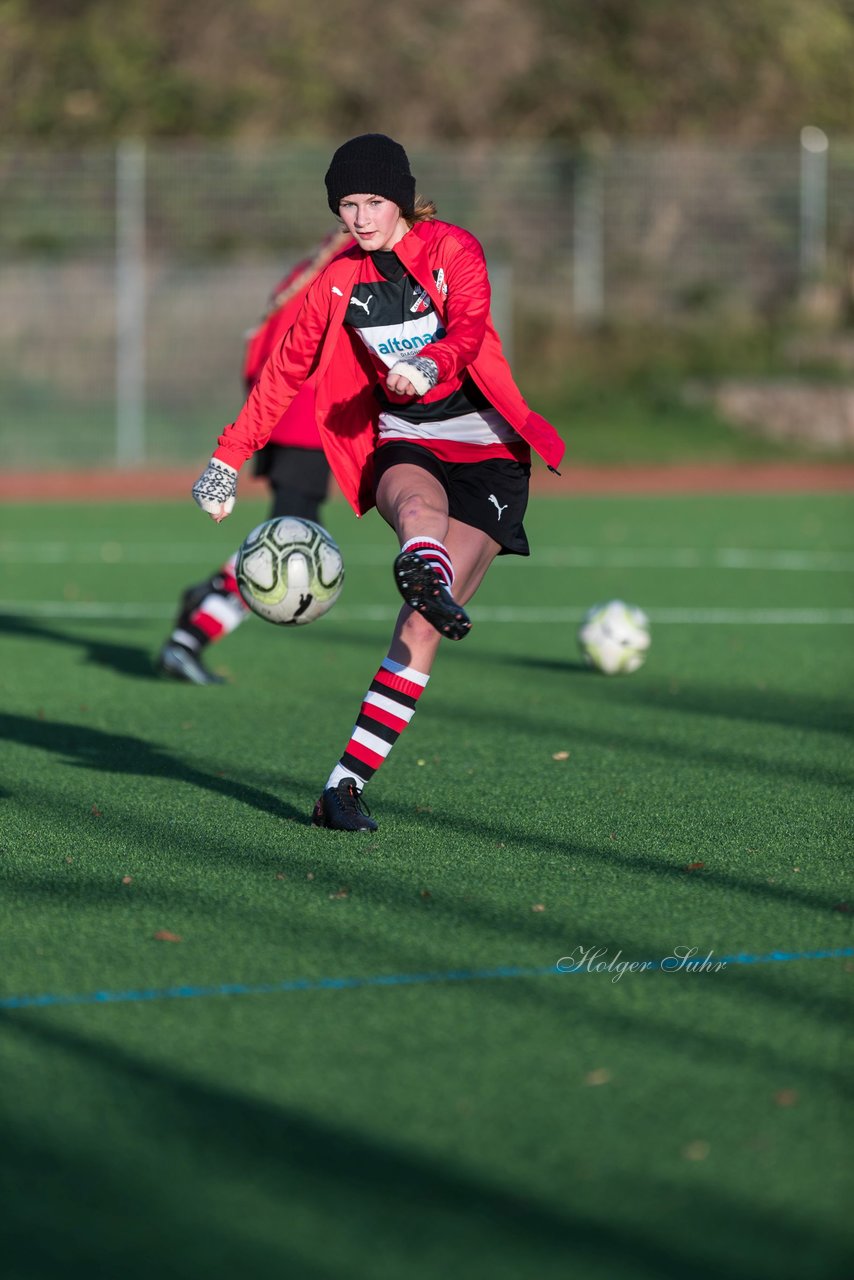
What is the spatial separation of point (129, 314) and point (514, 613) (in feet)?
42.9

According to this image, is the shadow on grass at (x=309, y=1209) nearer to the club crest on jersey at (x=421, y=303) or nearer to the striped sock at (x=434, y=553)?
the striped sock at (x=434, y=553)

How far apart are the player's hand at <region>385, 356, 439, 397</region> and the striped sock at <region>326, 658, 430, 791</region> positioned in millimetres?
849

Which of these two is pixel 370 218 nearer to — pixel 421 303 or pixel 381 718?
pixel 421 303

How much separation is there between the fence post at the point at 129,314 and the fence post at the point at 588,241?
5.83 metres

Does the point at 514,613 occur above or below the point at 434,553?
above

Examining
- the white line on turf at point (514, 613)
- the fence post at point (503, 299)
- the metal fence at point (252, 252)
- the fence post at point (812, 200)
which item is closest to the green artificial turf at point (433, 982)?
the white line on turf at point (514, 613)

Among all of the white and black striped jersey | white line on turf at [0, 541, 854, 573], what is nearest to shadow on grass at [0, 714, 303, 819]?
the white and black striped jersey

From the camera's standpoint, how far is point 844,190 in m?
24.5

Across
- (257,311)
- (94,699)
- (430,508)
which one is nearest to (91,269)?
(257,311)

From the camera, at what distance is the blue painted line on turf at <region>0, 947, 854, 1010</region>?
385 centimetres

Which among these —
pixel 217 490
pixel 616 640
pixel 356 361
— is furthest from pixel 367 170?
pixel 616 640

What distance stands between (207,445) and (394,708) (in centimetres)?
1782

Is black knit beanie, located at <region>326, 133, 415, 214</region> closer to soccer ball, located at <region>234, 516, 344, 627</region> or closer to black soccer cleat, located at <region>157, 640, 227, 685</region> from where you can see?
soccer ball, located at <region>234, 516, 344, 627</region>

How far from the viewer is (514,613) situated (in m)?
10.9
